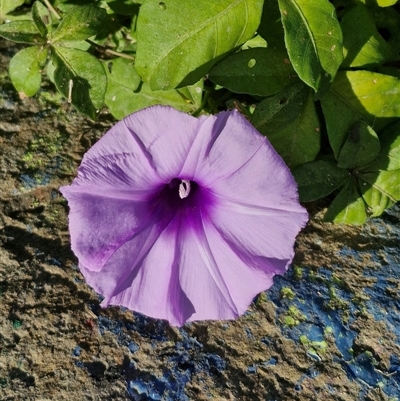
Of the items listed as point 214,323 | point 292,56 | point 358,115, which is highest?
point 292,56

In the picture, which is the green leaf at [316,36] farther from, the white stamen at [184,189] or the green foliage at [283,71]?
the white stamen at [184,189]

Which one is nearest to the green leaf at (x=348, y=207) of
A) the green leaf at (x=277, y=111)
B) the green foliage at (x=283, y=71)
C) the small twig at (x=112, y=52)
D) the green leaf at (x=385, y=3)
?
the green foliage at (x=283, y=71)

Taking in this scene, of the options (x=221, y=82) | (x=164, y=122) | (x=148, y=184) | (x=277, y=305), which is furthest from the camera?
(x=277, y=305)

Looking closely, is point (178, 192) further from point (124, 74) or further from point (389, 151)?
point (389, 151)

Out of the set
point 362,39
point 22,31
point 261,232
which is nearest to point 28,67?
point 22,31

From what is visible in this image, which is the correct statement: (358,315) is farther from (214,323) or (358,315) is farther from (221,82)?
(221,82)

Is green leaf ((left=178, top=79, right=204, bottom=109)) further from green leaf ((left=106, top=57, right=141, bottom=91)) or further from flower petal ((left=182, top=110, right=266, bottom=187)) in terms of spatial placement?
flower petal ((left=182, top=110, right=266, bottom=187))

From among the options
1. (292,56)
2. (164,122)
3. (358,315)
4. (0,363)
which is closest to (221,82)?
(292,56)
